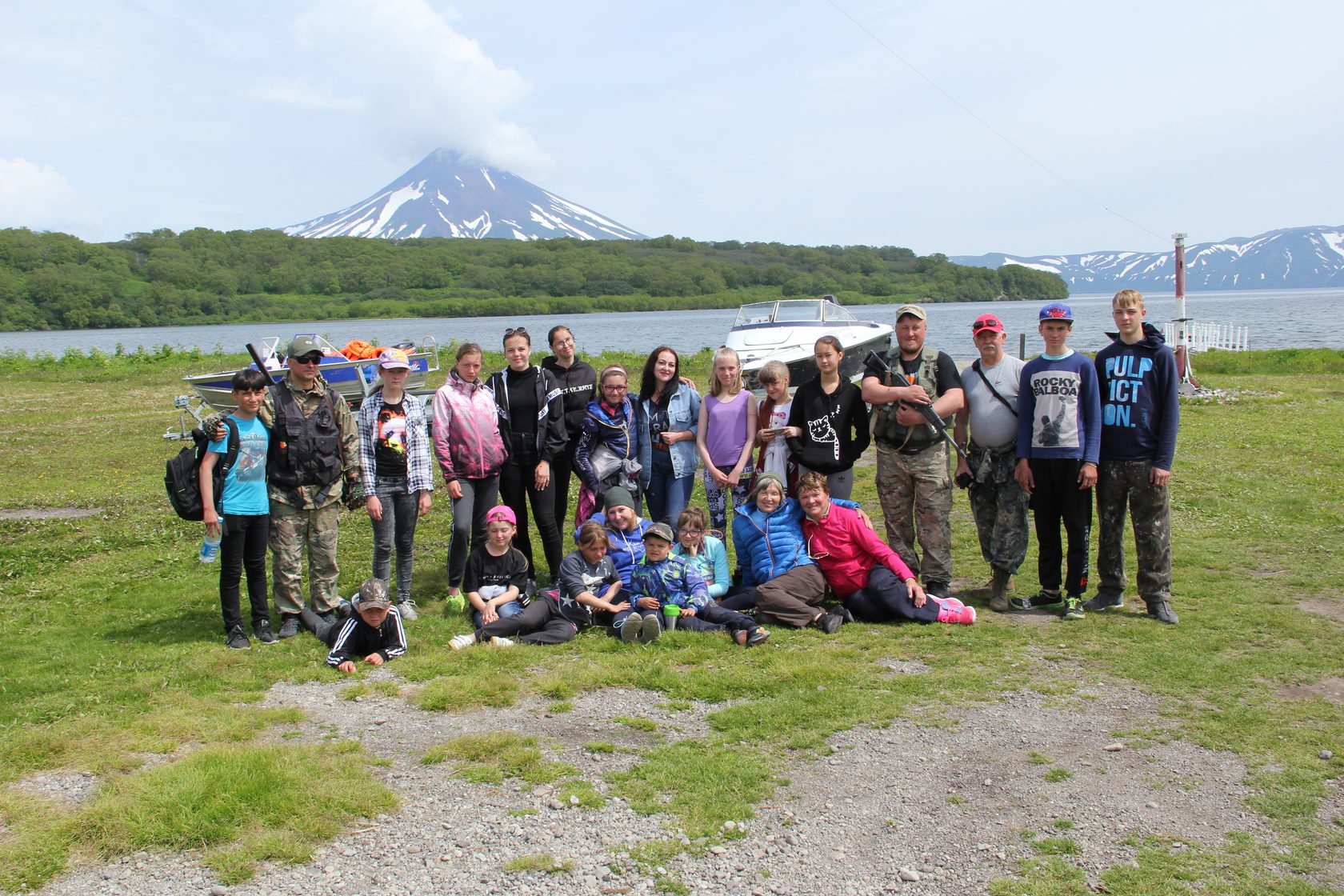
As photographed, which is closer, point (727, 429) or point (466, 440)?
point (466, 440)

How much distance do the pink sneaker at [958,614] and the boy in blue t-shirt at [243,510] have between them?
4723mm

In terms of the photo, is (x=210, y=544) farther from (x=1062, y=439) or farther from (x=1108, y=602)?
(x=1108, y=602)

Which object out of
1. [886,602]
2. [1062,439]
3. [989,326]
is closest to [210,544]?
[886,602]

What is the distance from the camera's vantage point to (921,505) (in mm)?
6695

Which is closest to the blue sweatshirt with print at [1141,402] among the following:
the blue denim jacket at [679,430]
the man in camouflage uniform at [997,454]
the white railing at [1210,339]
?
the man in camouflage uniform at [997,454]

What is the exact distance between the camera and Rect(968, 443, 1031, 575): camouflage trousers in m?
6.57

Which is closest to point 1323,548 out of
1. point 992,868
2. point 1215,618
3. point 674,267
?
point 1215,618

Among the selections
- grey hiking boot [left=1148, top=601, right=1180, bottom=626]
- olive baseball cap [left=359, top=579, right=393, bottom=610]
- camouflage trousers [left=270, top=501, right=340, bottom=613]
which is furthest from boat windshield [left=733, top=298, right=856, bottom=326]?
olive baseball cap [left=359, top=579, right=393, bottom=610]

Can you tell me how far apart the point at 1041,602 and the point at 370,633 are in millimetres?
4846

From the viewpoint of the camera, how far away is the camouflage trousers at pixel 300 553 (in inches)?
250

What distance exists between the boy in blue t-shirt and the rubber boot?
5.22 metres

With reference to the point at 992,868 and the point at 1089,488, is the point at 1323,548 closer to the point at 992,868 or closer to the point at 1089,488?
the point at 1089,488

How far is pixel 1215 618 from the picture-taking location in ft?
20.2

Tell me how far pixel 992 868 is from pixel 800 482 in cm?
362
